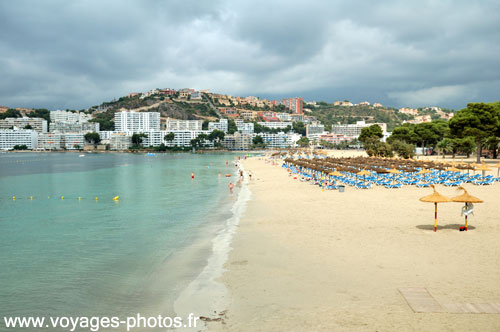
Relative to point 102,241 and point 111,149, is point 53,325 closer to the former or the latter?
point 102,241

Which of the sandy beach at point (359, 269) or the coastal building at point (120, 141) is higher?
the coastal building at point (120, 141)

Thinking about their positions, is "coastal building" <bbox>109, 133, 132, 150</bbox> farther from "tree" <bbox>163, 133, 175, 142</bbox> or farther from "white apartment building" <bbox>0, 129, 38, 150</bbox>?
"white apartment building" <bbox>0, 129, 38, 150</bbox>

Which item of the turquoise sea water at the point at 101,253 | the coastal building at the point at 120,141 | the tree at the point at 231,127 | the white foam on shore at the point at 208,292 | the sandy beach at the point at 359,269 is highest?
the tree at the point at 231,127

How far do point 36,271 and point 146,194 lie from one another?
1729 centimetres

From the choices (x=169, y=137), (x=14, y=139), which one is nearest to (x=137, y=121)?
(x=169, y=137)

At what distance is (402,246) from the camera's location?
10570 millimetres

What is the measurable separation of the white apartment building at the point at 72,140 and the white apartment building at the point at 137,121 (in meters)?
20.8

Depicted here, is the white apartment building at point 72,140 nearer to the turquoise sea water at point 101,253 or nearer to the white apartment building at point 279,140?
the white apartment building at point 279,140

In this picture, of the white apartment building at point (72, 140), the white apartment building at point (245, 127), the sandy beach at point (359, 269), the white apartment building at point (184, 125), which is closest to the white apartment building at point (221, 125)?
the white apartment building at point (184, 125)

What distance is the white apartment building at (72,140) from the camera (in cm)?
17425

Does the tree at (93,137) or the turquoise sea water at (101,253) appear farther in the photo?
the tree at (93,137)

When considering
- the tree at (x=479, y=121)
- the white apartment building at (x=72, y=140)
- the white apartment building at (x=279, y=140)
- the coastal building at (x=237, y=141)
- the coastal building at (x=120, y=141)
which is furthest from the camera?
the white apartment building at (x=72, y=140)

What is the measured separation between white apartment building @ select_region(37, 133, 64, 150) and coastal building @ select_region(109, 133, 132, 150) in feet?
109

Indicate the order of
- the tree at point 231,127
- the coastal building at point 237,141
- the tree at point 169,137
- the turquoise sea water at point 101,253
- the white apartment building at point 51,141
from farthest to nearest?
the tree at point 231,127
the white apartment building at point 51,141
the coastal building at point 237,141
the tree at point 169,137
the turquoise sea water at point 101,253
